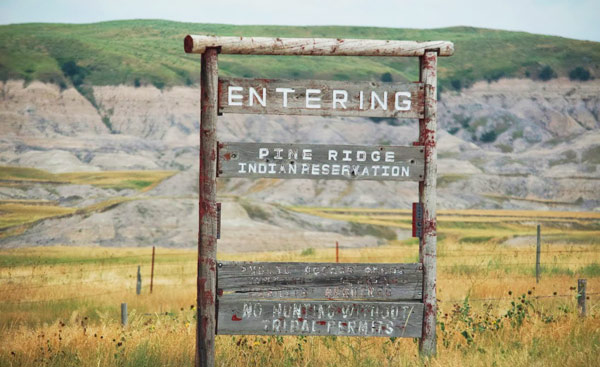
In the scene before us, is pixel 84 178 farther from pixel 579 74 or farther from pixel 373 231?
pixel 579 74

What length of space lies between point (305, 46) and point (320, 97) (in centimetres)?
49

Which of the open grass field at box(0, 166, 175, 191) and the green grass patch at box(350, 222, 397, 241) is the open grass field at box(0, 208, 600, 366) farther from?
the open grass field at box(0, 166, 175, 191)

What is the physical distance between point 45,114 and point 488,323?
12465cm

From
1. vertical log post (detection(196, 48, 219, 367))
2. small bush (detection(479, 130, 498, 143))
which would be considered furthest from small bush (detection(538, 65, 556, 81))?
vertical log post (detection(196, 48, 219, 367))

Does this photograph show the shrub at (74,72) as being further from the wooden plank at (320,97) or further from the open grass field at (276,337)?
the wooden plank at (320,97)

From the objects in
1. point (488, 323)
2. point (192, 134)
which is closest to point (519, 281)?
point (488, 323)

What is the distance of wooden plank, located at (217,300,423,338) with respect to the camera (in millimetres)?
6836

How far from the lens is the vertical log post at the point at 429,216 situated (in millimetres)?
6980

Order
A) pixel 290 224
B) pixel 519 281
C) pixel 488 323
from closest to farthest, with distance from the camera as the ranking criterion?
1. pixel 488 323
2. pixel 519 281
3. pixel 290 224

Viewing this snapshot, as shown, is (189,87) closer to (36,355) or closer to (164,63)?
(164,63)

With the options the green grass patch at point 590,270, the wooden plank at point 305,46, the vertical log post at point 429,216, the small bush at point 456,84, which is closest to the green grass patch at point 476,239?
the green grass patch at point 590,270

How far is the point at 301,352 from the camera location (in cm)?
700

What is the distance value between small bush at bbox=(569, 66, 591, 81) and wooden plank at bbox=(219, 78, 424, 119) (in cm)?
16523

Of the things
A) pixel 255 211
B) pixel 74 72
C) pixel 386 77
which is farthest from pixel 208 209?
pixel 386 77
